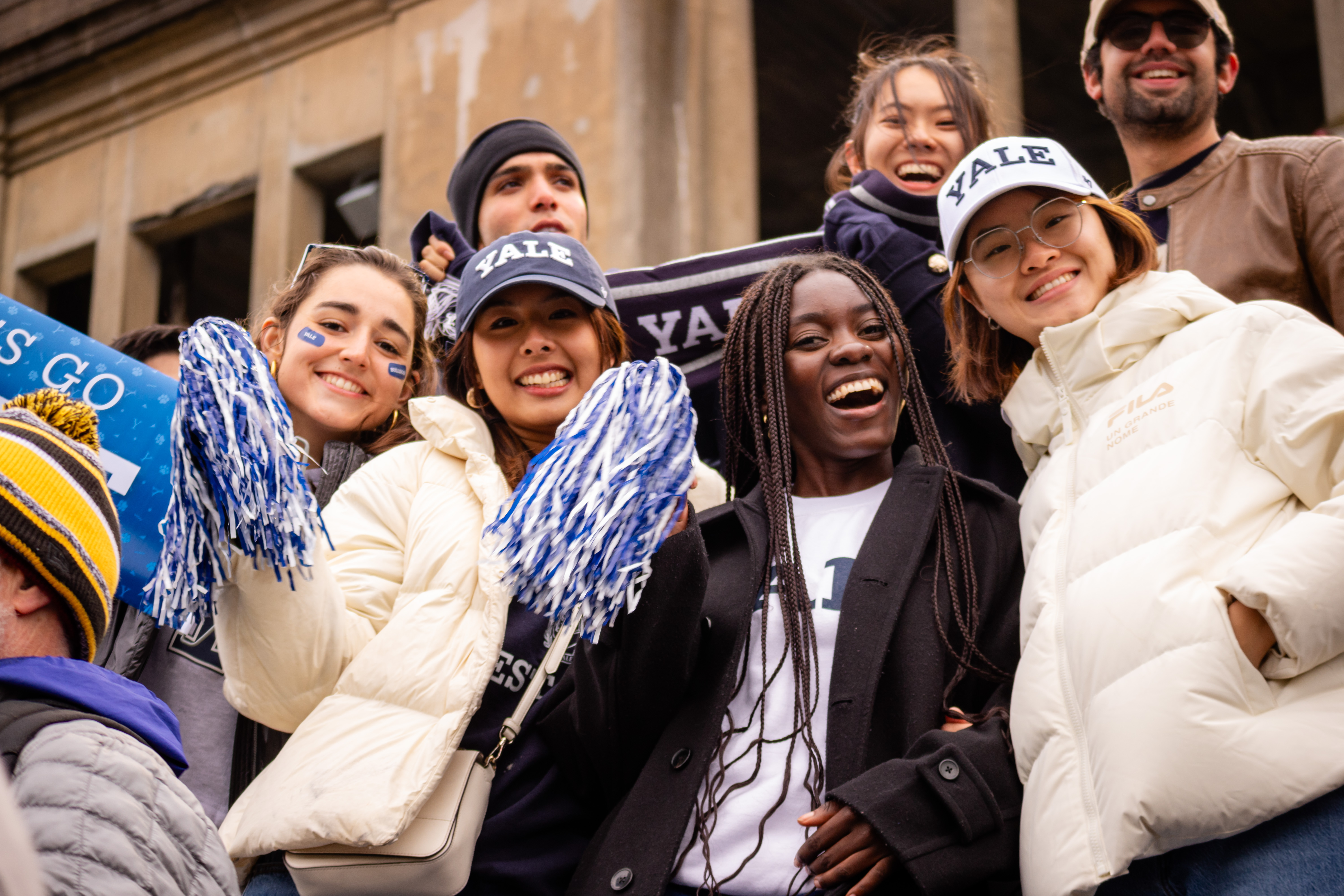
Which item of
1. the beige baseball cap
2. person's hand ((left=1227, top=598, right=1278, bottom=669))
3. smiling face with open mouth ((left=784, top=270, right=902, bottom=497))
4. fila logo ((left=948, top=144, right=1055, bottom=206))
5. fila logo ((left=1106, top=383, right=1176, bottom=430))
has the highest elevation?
the beige baseball cap

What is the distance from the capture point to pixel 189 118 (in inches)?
428

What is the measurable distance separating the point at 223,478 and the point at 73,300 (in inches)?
474

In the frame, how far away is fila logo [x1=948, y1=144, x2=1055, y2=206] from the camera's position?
102 inches

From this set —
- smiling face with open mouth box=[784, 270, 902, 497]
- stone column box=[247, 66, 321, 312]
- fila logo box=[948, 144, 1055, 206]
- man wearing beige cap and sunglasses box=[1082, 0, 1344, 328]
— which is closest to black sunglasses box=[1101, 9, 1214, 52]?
man wearing beige cap and sunglasses box=[1082, 0, 1344, 328]

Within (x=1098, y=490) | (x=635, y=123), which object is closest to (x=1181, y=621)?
(x=1098, y=490)

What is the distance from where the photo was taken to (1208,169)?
313 centimetres

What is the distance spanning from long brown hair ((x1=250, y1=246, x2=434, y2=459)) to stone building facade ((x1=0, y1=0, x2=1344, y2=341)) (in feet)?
10.8

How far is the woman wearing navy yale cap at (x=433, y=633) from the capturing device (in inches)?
87.8

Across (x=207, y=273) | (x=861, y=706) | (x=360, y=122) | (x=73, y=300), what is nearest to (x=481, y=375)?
(x=861, y=706)

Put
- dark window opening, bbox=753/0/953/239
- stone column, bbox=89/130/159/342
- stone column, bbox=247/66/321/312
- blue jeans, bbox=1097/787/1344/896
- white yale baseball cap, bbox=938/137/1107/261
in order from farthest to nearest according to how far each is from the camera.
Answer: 1. stone column, bbox=89/130/159/342
2. dark window opening, bbox=753/0/953/239
3. stone column, bbox=247/66/321/312
4. white yale baseball cap, bbox=938/137/1107/261
5. blue jeans, bbox=1097/787/1344/896

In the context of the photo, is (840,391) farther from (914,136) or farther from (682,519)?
(914,136)

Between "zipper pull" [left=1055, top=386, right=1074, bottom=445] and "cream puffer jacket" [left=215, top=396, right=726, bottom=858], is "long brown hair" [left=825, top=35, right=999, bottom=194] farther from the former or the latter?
"cream puffer jacket" [left=215, top=396, right=726, bottom=858]

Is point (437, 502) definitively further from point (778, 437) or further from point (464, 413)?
point (778, 437)

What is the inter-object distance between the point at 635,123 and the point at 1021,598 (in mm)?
6054
